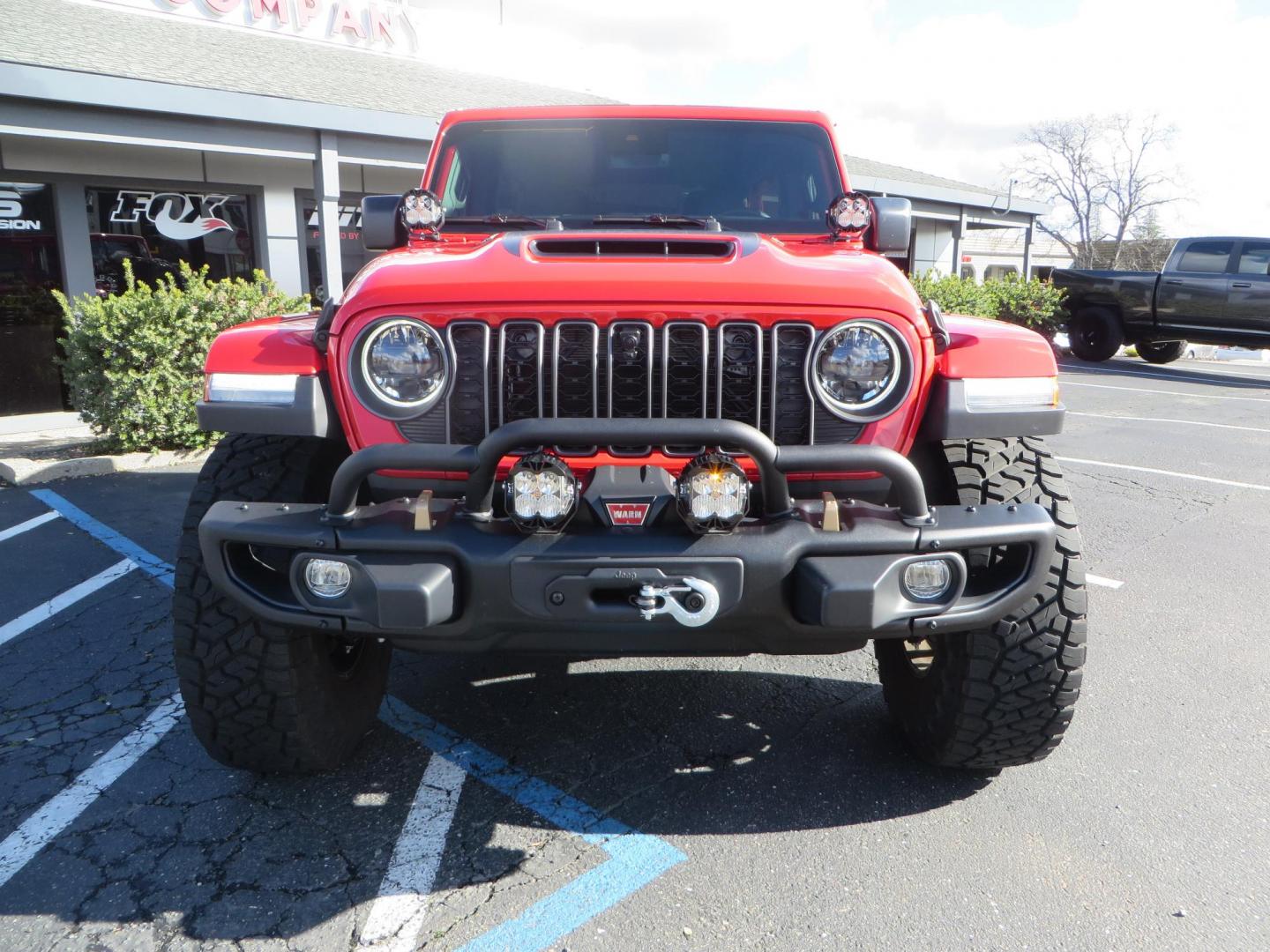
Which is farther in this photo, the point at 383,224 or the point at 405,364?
the point at 383,224

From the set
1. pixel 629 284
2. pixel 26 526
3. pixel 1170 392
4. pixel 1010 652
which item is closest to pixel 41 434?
pixel 26 526

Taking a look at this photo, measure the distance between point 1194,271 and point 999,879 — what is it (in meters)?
15.5

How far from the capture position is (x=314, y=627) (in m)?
2.13

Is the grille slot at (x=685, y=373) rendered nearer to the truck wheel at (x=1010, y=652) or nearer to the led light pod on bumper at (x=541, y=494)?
the led light pod on bumper at (x=541, y=494)

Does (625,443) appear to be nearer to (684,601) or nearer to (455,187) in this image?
(684,601)

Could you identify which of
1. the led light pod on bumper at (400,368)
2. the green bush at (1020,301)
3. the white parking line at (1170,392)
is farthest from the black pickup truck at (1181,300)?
the led light pod on bumper at (400,368)

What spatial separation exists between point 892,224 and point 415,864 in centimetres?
249

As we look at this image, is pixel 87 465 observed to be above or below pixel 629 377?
below

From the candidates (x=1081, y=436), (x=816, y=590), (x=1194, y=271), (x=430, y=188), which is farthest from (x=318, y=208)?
(x=1194, y=271)

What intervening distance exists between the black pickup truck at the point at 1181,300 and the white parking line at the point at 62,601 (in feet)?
51.0

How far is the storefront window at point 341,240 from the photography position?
11484 millimetres

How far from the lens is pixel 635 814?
8.38 feet

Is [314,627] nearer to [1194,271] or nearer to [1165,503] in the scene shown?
[1165,503]

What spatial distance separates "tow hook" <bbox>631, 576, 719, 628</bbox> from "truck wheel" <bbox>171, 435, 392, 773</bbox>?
95 centimetres
